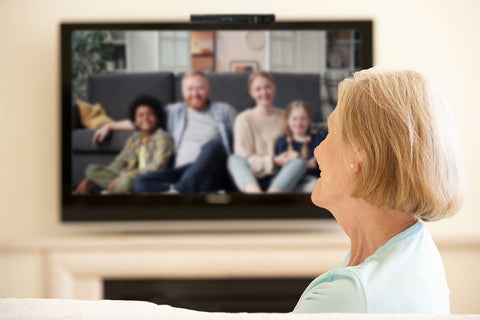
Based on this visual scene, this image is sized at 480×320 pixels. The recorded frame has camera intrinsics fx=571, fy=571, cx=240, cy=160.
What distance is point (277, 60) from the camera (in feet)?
9.91

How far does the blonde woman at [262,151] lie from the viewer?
302 centimetres

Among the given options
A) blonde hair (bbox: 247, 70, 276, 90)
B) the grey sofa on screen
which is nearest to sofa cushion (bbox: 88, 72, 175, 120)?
the grey sofa on screen

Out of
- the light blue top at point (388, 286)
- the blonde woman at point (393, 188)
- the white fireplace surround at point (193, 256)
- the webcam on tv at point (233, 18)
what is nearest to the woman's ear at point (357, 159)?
the blonde woman at point (393, 188)

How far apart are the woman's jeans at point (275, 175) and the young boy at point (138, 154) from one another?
353 mm

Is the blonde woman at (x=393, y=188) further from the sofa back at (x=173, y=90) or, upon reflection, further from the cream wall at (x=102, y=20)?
the cream wall at (x=102, y=20)

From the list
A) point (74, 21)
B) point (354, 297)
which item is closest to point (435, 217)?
point (354, 297)

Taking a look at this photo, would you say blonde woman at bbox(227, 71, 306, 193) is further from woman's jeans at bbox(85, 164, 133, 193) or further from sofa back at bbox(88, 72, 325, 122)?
Result: woman's jeans at bbox(85, 164, 133, 193)

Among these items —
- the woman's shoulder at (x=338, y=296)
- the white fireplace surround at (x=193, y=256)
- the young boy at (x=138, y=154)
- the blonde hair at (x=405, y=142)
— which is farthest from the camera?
the young boy at (x=138, y=154)

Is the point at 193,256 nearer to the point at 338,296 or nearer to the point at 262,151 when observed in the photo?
the point at 262,151

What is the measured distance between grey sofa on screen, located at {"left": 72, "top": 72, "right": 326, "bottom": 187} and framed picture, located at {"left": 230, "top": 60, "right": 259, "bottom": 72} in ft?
0.10

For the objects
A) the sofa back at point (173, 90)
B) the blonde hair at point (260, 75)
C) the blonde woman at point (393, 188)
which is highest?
the blonde hair at point (260, 75)

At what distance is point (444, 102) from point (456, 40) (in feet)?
8.08

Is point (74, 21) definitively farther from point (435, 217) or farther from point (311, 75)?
point (435, 217)

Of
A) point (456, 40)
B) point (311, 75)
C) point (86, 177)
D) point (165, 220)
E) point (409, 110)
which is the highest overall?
point (456, 40)
